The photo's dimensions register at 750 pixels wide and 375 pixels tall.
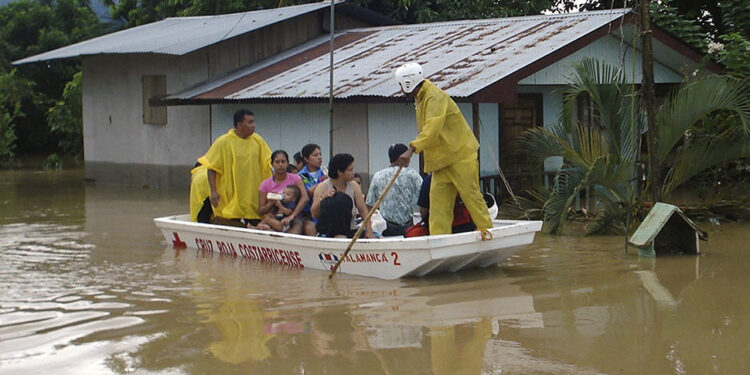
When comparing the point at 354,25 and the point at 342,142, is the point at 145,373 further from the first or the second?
the point at 354,25

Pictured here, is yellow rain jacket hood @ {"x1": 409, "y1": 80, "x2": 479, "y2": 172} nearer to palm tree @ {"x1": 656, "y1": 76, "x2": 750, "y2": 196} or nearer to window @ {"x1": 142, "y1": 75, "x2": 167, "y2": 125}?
palm tree @ {"x1": 656, "y1": 76, "x2": 750, "y2": 196}

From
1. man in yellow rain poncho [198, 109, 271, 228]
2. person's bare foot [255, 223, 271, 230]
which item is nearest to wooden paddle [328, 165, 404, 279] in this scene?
person's bare foot [255, 223, 271, 230]

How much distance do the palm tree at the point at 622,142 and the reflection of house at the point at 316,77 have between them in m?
0.73

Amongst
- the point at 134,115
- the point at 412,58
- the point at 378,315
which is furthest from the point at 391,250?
the point at 134,115

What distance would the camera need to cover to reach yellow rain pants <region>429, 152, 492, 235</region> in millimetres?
9469

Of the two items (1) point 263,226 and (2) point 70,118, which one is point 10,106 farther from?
(1) point 263,226

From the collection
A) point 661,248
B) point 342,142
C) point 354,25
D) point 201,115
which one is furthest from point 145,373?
point 354,25

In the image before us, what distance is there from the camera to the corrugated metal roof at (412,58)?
14.5 metres

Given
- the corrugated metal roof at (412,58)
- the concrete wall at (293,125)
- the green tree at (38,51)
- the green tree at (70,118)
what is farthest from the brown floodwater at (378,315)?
the green tree at (38,51)

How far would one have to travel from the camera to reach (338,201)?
10.1m

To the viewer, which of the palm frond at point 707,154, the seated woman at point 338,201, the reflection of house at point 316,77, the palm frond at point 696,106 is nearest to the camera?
the seated woman at point 338,201

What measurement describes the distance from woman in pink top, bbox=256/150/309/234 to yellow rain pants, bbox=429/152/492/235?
6.33 feet

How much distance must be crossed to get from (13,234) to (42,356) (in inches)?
292

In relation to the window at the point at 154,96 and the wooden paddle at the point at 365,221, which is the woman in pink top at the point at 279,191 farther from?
the window at the point at 154,96
